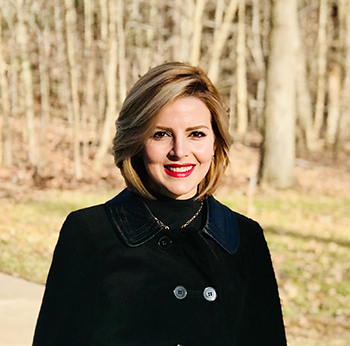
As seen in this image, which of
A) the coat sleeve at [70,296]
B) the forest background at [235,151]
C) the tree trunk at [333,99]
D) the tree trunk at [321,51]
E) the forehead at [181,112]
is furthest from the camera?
the tree trunk at [333,99]

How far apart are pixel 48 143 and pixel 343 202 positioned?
992 cm

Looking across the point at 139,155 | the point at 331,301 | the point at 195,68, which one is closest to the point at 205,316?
the point at 139,155

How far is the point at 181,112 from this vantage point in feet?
6.73

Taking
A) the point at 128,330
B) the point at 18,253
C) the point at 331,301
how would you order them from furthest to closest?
1. the point at 18,253
2. the point at 331,301
3. the point at 128,330

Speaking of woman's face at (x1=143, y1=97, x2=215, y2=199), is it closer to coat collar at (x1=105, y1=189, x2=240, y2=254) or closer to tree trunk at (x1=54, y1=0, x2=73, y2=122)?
coat collar at (x1=105, y1=189, x2=240, y2=254)

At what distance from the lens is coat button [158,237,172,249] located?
6.93 feet

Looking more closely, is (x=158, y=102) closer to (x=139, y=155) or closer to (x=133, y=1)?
(x=139, y=155)

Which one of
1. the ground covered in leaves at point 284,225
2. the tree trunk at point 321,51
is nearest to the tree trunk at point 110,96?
the ground covered in leaves at point 284,225

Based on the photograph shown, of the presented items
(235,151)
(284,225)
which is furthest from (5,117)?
(235,151)

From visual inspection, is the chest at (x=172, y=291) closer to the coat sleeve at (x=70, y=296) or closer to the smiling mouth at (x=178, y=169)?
the coat sleeve at (x=70, y=296)

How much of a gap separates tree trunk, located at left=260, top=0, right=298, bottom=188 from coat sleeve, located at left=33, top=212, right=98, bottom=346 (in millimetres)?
12077

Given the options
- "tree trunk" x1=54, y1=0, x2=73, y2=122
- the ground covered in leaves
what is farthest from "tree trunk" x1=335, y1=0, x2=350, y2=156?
"tree trunk" x1=54, y1=0, x2=73, y2=122

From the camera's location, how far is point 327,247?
8867 mm

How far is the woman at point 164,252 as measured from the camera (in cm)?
197
